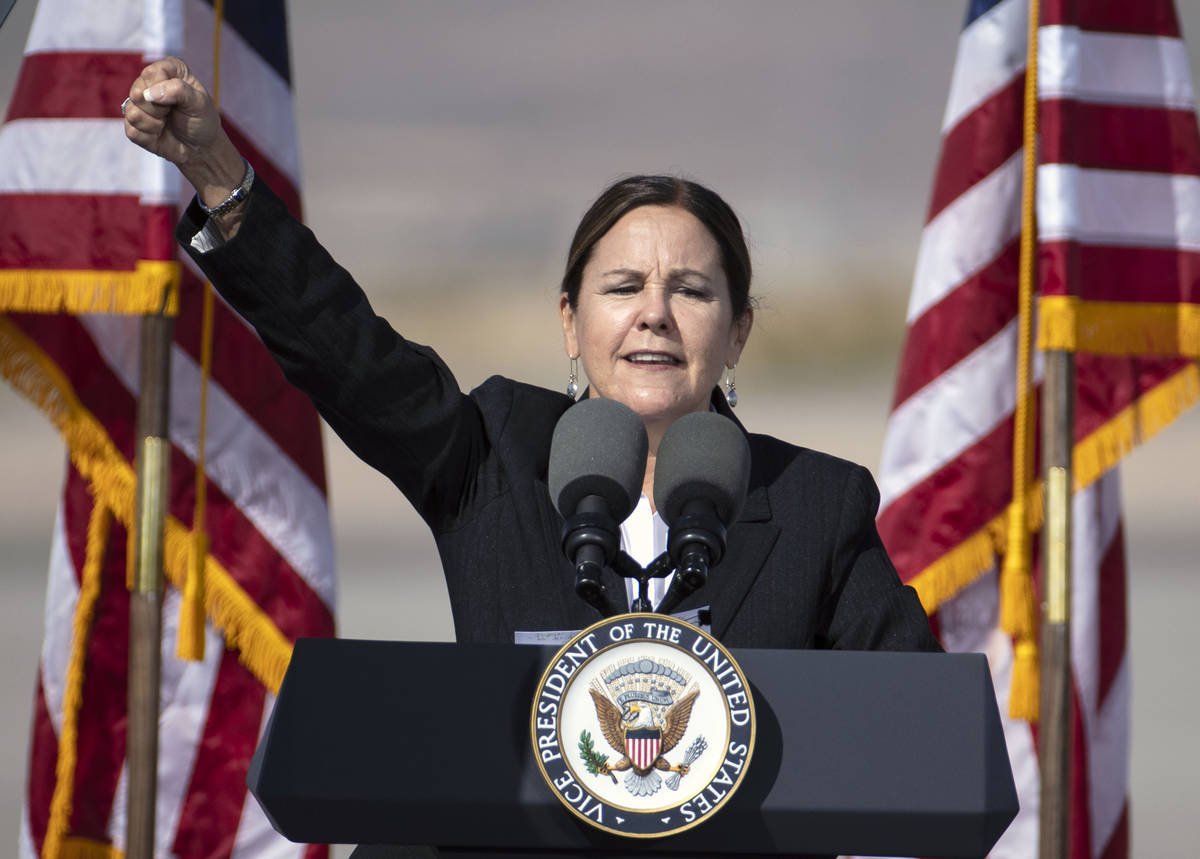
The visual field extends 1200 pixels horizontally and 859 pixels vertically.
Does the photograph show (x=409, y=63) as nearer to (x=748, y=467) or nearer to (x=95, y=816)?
(x=95, y=816)

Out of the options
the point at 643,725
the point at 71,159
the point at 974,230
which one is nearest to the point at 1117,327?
the point at 974,230

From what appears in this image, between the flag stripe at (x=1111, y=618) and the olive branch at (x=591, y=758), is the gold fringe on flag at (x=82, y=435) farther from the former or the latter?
the olive branch at (x=591, y=758)

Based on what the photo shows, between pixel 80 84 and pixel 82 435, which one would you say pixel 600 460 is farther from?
pixel 80 84

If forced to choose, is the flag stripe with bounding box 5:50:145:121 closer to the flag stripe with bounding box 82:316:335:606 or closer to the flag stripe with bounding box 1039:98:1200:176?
the flag stripe with bounding box 82:316:335:606

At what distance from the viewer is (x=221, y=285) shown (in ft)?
4.10

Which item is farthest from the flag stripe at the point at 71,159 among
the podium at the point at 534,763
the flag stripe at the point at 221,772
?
the podium at the point at 534,763

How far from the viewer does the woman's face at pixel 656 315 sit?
1.54m

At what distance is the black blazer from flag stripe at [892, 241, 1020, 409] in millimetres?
1710

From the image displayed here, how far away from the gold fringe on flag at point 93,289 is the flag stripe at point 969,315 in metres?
1.60

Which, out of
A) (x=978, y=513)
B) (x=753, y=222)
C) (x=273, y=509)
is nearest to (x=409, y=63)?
(x=753, y=222)

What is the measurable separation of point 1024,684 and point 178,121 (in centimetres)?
232

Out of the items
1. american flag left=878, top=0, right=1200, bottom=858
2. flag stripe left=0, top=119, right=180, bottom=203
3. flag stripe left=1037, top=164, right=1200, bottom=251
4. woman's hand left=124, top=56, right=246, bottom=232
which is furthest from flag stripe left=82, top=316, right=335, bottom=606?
woman's hand left=124, top=56, right=246, bottom=232

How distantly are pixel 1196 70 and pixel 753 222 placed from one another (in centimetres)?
156

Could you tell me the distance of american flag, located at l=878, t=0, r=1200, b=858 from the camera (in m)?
3.06
